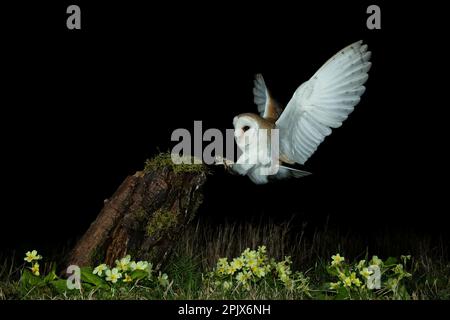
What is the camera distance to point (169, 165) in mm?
4594

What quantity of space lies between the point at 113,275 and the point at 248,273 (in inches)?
30.3

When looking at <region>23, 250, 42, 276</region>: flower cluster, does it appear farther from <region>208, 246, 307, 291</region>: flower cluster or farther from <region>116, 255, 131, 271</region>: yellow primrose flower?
<region>208, 246, 307, 291</region>: flower cluster

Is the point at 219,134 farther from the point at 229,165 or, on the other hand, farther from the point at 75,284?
the point at 75,284

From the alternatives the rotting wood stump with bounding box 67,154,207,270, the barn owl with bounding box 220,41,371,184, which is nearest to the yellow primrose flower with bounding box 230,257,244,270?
the rotting wood stump with bounding box 67,154,207,270

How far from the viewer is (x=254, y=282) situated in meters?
4.60

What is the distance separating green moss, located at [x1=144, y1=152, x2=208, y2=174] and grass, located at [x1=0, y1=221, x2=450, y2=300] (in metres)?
0.62

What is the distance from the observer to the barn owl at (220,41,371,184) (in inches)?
173

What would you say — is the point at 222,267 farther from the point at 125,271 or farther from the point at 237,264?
the point at 125,271

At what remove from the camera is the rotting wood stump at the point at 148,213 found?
4.58 metres

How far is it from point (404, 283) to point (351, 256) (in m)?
0.82

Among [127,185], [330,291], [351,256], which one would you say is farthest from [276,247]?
[127,185]

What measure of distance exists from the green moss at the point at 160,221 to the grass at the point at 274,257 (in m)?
0.31

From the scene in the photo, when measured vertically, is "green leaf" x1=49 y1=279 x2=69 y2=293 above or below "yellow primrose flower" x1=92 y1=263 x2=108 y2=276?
below

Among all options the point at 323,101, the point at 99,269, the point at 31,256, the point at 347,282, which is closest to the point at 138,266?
the point at 99,269
